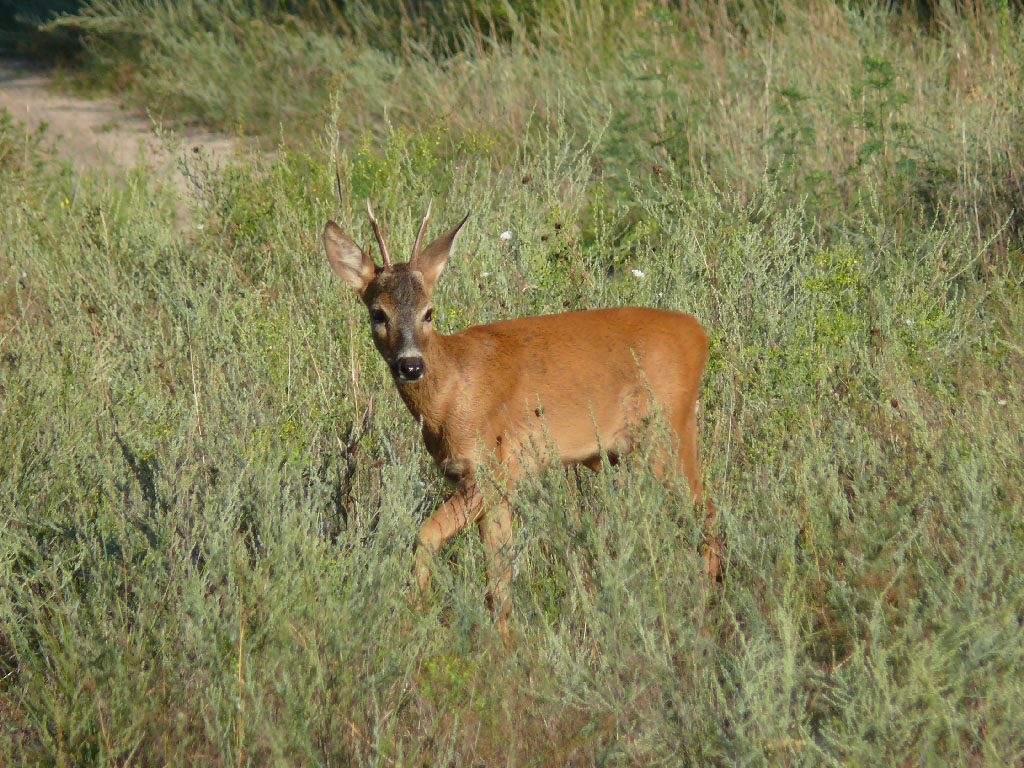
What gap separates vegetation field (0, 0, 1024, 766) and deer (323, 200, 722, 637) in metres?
0.21

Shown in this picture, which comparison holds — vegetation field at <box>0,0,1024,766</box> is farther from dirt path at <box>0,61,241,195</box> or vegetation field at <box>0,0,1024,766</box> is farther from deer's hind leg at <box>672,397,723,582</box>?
dirt path at <box>0,61,241,195</box>

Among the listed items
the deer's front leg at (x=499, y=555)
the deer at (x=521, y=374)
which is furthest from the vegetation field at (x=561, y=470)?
the deer at (x=521, y=374)

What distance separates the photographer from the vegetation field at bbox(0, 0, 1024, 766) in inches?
113

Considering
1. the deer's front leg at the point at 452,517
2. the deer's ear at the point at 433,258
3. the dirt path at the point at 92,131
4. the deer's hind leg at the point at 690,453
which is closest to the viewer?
the deer's front leg at the point at 452,517

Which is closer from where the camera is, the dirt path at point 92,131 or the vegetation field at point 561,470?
the vegetation field at point 561,470

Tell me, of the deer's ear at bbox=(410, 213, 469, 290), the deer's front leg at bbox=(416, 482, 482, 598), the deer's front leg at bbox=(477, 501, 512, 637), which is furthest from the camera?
the deer's ear at bbox=(410, 213, 469, 290)

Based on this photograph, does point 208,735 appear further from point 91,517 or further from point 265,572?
point 91,517

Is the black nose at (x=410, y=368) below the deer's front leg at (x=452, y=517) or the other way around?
the other way around

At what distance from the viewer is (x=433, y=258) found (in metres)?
4.45

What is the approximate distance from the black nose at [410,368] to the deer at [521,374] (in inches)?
1.3

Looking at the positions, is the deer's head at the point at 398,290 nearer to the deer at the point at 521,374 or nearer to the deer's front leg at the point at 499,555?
the deer at the point at 521,374

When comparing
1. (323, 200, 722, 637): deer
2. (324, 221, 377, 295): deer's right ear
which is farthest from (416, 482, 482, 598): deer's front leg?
(324, 221, 377, 295): deer's right ear

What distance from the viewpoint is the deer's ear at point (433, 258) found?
4.39 m

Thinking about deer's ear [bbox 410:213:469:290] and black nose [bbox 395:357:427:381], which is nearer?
black nose [bbox 395:357:427:381]
